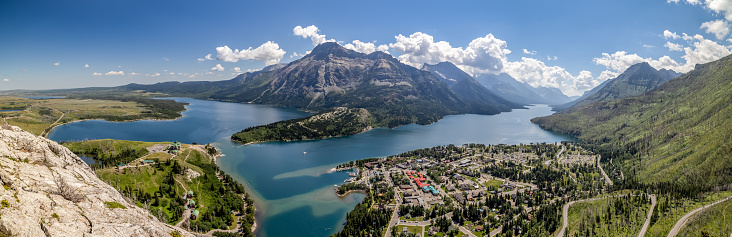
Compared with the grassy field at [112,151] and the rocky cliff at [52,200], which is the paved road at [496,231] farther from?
the grassy field at [112,151]

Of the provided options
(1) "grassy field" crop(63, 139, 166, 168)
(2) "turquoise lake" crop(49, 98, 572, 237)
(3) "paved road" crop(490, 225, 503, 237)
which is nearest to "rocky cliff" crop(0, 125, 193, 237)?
(2) "turquoise lake" crop(49, 98, 572, 237)

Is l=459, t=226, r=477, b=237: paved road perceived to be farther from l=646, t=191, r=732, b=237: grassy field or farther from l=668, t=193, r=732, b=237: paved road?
l=668, t=193, r=732, b=237: paved road

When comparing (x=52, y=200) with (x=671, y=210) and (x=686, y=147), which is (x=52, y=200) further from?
A: (x=686, y=147)

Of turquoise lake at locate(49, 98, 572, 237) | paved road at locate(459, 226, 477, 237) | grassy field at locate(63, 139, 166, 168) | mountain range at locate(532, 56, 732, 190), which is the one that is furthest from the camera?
mountain range at locate(532, 56, 732, 190)

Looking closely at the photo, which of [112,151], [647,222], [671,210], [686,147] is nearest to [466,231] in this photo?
[647,222]

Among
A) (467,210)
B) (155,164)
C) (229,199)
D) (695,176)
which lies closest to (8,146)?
(229,199)

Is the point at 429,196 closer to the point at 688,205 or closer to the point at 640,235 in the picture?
the point at 640,235

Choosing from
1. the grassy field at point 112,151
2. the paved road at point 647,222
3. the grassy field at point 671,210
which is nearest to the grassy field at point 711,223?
the grassy field at point 671,210
